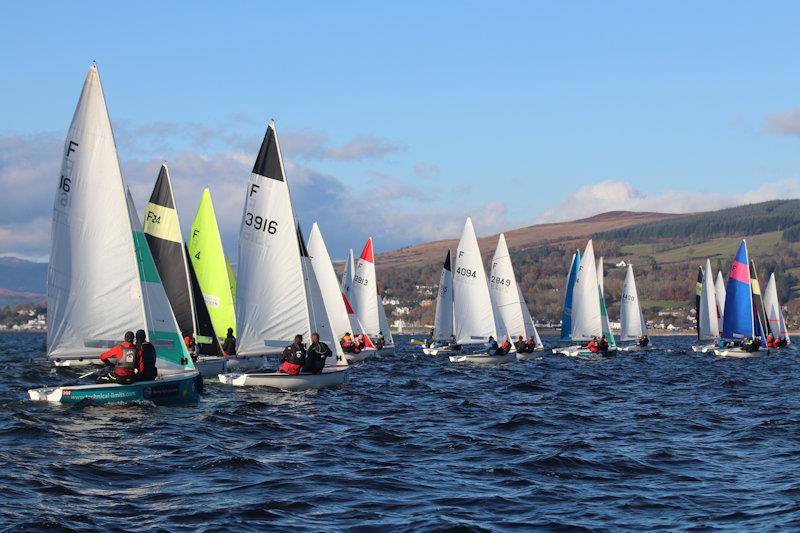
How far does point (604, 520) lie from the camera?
47.8 feet

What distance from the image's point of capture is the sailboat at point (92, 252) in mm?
25953

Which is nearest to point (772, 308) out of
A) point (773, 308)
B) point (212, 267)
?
point (773, 308)

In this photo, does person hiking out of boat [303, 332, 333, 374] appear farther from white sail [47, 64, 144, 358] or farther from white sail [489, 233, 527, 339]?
white sail [489, 233, 527, 339]

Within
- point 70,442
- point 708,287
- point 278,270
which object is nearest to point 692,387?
point 278,270

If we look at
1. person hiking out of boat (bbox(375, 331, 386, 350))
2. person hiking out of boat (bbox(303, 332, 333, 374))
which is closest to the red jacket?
person hiking out of boat (bbox(303, 332, 333, 374))

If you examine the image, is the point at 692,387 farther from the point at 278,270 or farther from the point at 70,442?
the point at 70,442

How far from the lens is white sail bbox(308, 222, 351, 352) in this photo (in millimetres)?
52594

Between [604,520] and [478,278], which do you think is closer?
[604,520]

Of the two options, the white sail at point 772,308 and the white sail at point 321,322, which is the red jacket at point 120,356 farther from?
the white sail at point 772,308

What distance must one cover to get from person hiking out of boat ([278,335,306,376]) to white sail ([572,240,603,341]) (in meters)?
39.1

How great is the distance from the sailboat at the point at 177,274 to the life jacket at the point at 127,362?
10.6 meters

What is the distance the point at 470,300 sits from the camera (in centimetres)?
5619

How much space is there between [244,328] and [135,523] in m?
19.2

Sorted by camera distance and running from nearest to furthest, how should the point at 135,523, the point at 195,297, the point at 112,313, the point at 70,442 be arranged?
the point at 135,523 → the point at 70,442 → the point at 112,313 → the point at 195,297
